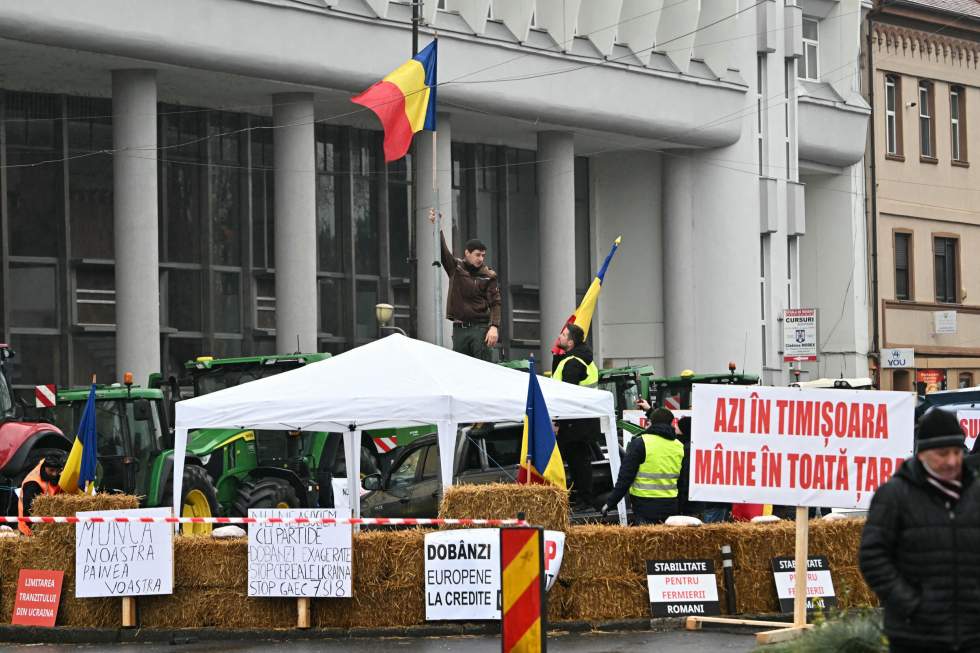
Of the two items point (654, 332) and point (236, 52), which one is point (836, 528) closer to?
point (236, 52)

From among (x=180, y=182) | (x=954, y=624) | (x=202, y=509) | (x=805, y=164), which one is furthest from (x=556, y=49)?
(x=954, y=624)

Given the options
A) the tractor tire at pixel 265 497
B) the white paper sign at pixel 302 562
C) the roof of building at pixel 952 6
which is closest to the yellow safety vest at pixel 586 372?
the tractor tire at pixel 265 497

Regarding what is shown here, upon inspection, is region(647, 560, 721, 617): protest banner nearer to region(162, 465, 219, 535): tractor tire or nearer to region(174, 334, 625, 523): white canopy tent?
region(174, 334, 625, 523): white canopy tent

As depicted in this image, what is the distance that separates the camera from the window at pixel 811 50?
5150 cm

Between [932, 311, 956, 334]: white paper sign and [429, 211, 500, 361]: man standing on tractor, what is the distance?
34646mm

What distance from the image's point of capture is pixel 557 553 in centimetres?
1501

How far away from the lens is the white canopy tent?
17.5 m

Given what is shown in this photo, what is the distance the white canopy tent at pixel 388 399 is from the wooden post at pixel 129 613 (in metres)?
2.35

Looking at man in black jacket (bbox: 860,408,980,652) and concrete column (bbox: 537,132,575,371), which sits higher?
concrete column (bbox: 537,132,575,371)

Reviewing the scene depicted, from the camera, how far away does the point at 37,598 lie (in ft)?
51.3

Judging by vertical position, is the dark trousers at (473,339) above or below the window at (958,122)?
below

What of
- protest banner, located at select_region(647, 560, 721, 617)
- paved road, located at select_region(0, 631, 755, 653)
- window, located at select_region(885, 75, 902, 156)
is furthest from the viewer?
window, located at select_region(885, 75, 902, 156)

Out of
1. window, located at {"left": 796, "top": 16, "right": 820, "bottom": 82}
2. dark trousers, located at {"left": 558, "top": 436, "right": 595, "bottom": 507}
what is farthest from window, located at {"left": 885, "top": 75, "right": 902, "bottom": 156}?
dark trousers, located at {"left": 558, "top": 436, "right": 595, "bottom": 507}

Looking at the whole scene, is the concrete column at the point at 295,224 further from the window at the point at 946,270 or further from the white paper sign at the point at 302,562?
the window at the point at 946,270
